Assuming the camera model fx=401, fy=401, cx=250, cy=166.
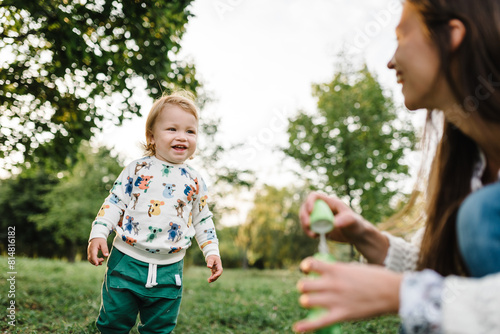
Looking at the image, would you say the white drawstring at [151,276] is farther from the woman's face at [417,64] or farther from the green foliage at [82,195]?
the green foliage at [82,195]

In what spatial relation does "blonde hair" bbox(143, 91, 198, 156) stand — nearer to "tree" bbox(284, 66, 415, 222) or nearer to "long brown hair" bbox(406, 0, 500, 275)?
"long brown hair" bbox(406, 0, 500, 275)

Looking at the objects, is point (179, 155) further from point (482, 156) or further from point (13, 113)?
point (13, 113)

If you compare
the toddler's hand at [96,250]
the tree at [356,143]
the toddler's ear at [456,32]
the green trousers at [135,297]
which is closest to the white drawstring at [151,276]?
the green trousers at [135,297]

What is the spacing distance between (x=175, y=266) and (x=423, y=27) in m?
2.02

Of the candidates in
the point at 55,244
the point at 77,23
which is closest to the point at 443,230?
the point at 77,23

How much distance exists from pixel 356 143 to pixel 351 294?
10701mm

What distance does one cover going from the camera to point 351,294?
0.84m

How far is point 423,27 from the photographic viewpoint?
1.12m

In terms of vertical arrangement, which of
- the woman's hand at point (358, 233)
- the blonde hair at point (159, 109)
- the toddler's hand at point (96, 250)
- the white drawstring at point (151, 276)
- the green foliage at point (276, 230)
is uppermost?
the blonde hair at point (159, 109)

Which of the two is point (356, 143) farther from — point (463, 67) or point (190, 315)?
point (463, 67)

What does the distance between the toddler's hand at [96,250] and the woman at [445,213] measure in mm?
1455

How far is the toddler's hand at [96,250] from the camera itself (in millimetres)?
2270

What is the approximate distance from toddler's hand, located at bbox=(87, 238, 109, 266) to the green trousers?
0.15 m

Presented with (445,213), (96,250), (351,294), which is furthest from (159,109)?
(351,294)
